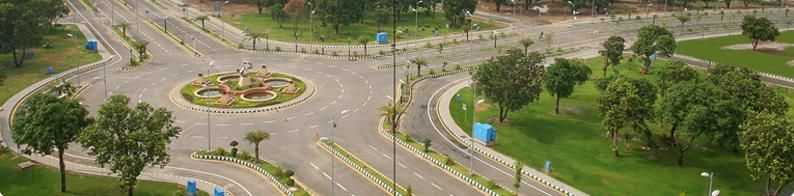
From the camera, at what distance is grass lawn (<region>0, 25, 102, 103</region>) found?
12918 cm

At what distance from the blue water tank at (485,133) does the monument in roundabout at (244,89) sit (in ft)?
121

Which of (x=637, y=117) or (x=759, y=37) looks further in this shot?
(x=759, y=37)

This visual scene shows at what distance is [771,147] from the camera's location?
7600 centimetres

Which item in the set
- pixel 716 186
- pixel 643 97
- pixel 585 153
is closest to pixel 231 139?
pixel 585 153

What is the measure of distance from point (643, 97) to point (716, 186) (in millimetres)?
15675

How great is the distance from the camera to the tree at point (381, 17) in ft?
602

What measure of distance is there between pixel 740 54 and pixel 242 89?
11146 cm

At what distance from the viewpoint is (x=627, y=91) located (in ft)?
Result: 307

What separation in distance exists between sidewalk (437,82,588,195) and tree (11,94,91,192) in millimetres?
50237

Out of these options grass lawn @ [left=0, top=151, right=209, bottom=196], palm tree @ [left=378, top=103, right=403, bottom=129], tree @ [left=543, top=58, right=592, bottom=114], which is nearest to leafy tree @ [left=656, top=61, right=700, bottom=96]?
tree @ [left=543, top=58, right=592, bottom=114]

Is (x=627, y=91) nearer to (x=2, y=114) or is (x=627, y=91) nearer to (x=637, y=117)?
(x=637, y=117)

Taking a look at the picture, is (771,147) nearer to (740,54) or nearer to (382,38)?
(740,54)

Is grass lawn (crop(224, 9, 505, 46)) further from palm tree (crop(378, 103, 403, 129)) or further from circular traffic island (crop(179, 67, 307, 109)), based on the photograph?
palm tree (crop(378, 103, 403, 129))

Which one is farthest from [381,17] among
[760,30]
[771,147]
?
[771,147]
